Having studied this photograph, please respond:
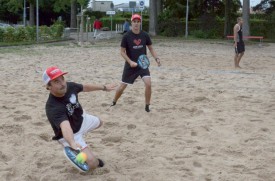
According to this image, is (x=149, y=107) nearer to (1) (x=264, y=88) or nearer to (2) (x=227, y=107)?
(2) (x=227, y=107)

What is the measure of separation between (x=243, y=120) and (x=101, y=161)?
286 centimetres

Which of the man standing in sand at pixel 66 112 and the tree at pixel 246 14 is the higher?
the tree at pixel 246 14

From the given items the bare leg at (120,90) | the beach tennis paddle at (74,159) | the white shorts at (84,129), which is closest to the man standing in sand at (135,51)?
the bare leg at (120,90)

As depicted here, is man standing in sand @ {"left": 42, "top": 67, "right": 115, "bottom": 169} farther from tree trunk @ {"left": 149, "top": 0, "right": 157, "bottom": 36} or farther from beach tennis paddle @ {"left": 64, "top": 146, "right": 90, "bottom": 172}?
tree trunk @ {"left": 149, "top": 0, "right": 157, "bottom": 36}

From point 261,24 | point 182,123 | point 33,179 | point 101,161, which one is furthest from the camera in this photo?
point 261,24

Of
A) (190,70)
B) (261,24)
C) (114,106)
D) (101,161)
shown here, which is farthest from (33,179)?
(261,24)

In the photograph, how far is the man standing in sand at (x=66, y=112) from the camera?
4070 mm

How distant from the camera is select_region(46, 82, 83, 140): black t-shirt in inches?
166

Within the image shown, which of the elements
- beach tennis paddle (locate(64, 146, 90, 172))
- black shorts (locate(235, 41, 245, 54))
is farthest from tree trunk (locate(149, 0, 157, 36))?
beach tennis paddle (locate(64, 146, 90, 172))

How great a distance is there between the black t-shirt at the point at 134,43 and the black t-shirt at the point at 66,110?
2897 mm

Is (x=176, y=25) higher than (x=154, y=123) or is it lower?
higher

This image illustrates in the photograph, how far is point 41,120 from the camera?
6.68 metres

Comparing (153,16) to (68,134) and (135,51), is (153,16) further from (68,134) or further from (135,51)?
(68,134)

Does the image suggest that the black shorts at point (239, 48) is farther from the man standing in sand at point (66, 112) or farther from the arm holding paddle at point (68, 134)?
the arm holding paddle at point (68, 134)
